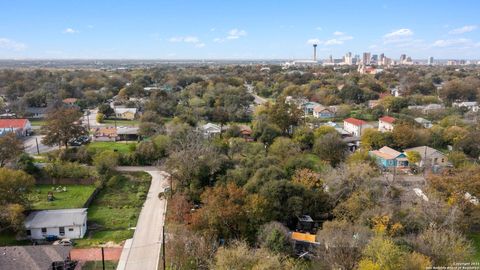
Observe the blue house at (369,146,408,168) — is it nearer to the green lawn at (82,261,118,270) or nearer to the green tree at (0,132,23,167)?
the green lawn at (82,261,118,270)

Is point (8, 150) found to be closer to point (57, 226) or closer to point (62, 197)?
point (62, 197)

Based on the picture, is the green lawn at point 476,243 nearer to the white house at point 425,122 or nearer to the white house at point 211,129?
the white house at point 425,122

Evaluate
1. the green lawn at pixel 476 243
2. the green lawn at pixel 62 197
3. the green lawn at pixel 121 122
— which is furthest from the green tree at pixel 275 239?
the green lawn at pixel 121 122

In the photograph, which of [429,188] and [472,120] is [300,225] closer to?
[429,188]

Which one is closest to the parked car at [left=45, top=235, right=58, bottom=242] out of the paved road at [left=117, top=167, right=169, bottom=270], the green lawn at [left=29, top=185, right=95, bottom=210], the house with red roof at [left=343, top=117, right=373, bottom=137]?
the green lawn at [left=29, top=185, right=95, bottom=210]

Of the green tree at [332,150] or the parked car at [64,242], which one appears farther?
the green tree at [332,150]

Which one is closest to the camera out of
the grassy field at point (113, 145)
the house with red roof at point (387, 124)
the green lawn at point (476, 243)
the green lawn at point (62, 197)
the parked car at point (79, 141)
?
the green lawn at point (476, 243)
